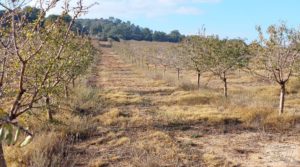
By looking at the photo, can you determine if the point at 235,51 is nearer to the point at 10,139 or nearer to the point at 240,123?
the point at 240,123

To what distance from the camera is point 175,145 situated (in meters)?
10.0

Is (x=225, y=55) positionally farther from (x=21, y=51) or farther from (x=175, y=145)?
(x=21, y=51)

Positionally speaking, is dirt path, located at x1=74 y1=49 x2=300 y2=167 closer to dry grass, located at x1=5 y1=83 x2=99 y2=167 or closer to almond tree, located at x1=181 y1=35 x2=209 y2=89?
dry grass, located at x1=5 y1=83 x2=99 y2=167

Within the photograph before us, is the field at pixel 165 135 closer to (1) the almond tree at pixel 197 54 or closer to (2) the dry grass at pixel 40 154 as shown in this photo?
(2) the dry grass at pixel 40 154

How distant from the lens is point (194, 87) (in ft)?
75.2

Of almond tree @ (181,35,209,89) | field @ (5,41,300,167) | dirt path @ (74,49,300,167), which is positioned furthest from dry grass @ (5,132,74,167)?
almond tree @ (181,35,209,89)

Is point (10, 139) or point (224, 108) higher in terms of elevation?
point (10, 139)

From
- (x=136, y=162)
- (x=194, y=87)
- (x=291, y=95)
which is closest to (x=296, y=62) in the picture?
(x=291, y=95)

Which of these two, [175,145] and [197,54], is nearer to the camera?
[175,145]

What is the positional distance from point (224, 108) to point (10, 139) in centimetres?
1393

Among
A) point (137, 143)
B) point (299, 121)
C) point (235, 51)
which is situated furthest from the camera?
point (235, 51)

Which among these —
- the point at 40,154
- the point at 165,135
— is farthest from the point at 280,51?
the point at 40,154

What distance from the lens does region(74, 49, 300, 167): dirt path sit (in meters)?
8.83

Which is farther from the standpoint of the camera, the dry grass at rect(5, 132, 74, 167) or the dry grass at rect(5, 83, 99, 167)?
the dry grass at rect(5, 83, 99, 167)
